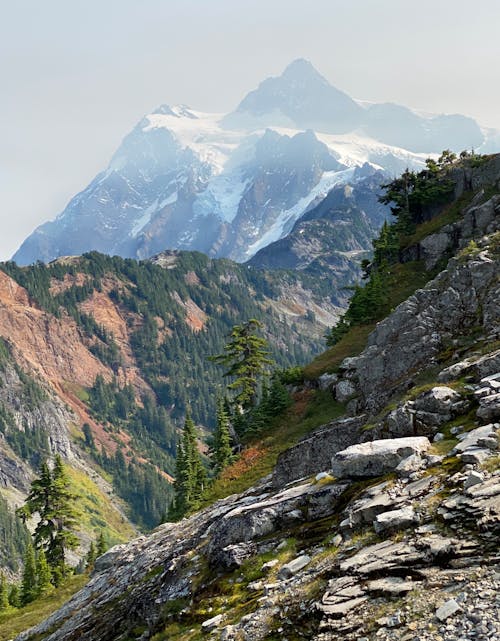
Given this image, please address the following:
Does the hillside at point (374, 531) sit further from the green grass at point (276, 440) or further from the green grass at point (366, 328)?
the green grass at point (366, 328)

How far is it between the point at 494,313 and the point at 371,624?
60.7 ft

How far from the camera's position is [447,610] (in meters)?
12.1

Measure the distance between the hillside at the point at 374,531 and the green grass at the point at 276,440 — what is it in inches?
296

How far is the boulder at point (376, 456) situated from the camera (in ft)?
59.7

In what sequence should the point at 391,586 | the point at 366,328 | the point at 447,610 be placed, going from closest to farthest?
1. the point at 447,610
2. the point at 391,586
3. the point at 366,328

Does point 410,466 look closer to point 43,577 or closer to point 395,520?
point 395,520

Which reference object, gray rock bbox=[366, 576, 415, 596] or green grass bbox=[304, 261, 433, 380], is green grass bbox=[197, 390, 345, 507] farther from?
gray rock bbox=[366, 576, 415, 596]

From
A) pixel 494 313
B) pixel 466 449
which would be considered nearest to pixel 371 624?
pixel 466 449

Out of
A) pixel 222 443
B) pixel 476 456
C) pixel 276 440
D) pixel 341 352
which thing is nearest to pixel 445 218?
pixel 341 352

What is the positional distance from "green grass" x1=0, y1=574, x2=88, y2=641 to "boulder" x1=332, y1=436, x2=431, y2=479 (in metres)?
33.5

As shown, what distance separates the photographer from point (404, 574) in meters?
13.8

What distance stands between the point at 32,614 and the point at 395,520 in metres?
42.8

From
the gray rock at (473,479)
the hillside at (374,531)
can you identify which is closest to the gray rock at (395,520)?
the hillside at (374,531)

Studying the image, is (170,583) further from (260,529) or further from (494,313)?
(494,313)
